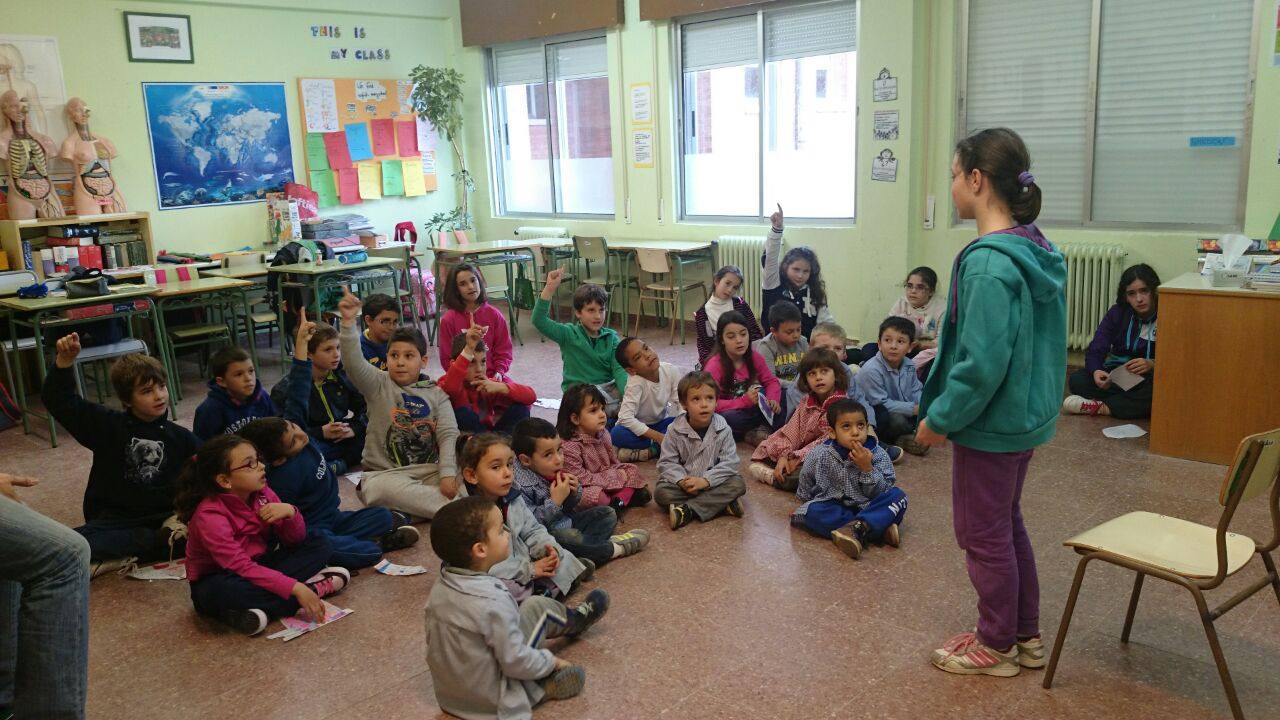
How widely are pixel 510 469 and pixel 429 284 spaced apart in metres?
5.64

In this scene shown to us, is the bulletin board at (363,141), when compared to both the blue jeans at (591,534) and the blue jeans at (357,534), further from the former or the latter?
the blue jeans at (591,534)

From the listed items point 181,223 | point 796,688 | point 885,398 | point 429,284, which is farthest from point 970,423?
point 181,223

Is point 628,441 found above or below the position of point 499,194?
below

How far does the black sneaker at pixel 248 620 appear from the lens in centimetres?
296

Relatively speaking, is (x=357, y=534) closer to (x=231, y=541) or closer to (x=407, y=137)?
(x=231, y=541)

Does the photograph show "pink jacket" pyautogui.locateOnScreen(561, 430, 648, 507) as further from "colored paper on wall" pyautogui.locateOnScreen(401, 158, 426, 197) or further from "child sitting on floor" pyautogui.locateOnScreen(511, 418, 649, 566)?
"colored paper on wall" pyautogui.locateOnScreen(401, 158, 426, 197)

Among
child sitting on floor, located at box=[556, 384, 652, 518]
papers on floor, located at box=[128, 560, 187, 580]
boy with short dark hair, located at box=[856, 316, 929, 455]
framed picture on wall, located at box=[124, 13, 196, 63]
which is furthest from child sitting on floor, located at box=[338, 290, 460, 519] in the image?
framed picture on wall, located at box=[124, 13, 196, 63]

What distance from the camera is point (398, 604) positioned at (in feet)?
10.3

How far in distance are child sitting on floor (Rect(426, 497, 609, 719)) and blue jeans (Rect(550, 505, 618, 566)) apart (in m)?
0.84

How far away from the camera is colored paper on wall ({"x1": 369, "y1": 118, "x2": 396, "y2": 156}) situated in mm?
8945

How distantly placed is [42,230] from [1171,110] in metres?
7.57

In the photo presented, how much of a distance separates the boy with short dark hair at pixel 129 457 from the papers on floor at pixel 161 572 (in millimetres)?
53

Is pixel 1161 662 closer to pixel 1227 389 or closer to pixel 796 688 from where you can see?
pixel 796 688

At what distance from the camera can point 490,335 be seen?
4934 mm
